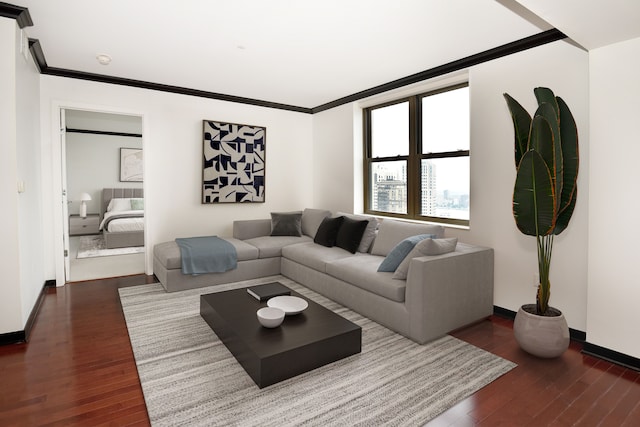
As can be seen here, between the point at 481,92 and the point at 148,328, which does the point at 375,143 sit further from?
the point at 148,328

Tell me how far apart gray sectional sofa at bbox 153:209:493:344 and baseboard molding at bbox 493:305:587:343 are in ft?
0.73

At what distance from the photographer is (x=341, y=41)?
10.9 feet

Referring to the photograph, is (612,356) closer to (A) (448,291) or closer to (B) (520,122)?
(A) (448,291)

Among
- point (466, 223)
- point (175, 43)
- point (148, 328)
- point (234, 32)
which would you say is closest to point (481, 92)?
point (466, 223)

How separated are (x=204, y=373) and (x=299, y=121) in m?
4.62

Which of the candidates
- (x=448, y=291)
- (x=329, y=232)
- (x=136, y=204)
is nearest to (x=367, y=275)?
(x=448, y=291)

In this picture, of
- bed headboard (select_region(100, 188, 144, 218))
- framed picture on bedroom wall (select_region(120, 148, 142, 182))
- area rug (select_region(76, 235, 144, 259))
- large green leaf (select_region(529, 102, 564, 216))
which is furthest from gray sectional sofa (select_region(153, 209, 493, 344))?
framed picture on bedroom wall (select_region(120, 148, 142, 182))

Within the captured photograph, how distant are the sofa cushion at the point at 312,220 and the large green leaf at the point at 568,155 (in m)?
3.09

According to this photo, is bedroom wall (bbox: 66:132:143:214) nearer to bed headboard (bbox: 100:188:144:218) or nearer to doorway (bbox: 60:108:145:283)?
doorway (bbox: 60:108:145:283)

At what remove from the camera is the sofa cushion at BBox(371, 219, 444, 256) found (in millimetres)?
3586

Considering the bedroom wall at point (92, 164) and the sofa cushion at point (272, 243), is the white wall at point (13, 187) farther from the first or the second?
the bedroom wall at point (92, 164)

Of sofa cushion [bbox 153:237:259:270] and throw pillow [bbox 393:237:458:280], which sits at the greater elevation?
throw pillow [bbox 393:237:458:280]

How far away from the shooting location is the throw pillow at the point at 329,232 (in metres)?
4.54

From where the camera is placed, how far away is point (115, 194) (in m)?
8.38
